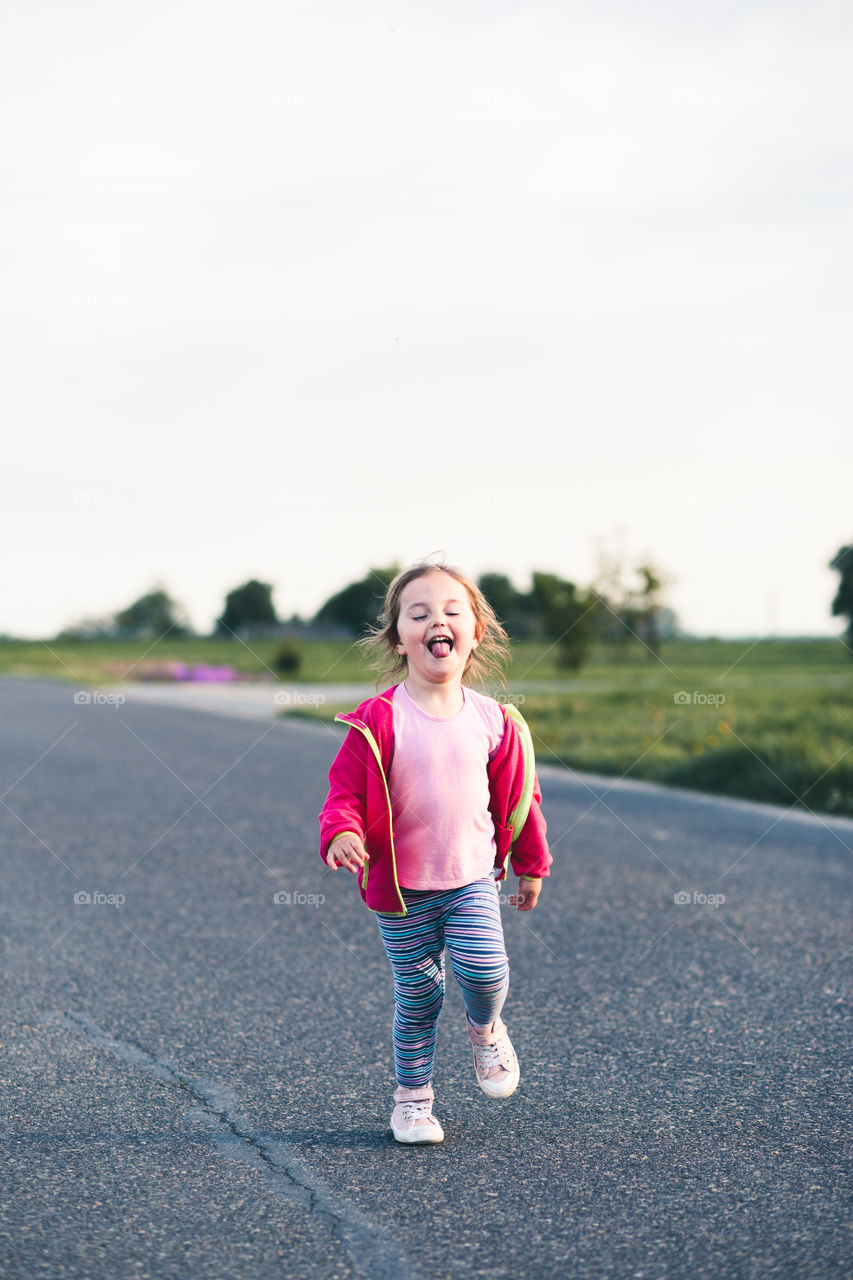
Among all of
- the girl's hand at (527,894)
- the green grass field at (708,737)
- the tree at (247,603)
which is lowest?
the green grass field at (708,737)

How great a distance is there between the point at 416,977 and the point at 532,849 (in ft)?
1.51

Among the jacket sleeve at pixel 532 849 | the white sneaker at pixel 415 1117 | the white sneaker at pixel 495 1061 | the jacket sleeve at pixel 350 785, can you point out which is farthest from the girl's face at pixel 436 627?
the white sneaker at pixel 415 1117

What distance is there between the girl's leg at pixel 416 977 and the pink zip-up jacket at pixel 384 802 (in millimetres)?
62

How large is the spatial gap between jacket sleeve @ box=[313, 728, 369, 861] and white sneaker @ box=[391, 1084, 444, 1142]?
2.31ft

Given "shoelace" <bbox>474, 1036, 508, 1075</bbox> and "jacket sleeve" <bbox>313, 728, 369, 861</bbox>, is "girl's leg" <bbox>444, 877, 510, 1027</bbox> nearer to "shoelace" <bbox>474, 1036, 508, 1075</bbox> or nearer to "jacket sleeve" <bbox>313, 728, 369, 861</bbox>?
"shoelace" <bbox>474, 1036, 508, 1075</bbox>

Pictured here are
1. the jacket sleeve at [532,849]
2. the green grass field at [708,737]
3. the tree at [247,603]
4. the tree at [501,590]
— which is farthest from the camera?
the tree at [501,590]

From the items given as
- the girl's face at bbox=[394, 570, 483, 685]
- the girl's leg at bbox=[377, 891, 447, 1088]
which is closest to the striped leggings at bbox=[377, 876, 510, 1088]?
the girl's leg at bbox=[377, 891, 447, 1088]

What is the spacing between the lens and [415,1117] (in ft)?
10.7

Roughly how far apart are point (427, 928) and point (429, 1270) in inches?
36.8

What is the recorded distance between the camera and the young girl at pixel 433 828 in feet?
10.7

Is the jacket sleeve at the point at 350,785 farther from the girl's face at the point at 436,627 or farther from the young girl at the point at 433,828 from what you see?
the girl's face at the point at 436,627

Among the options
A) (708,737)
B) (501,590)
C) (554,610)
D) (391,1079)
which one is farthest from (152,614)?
(391,1079)

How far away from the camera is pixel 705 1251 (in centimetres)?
262

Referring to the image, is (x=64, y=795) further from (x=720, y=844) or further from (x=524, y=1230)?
(x=524, y=1230)
